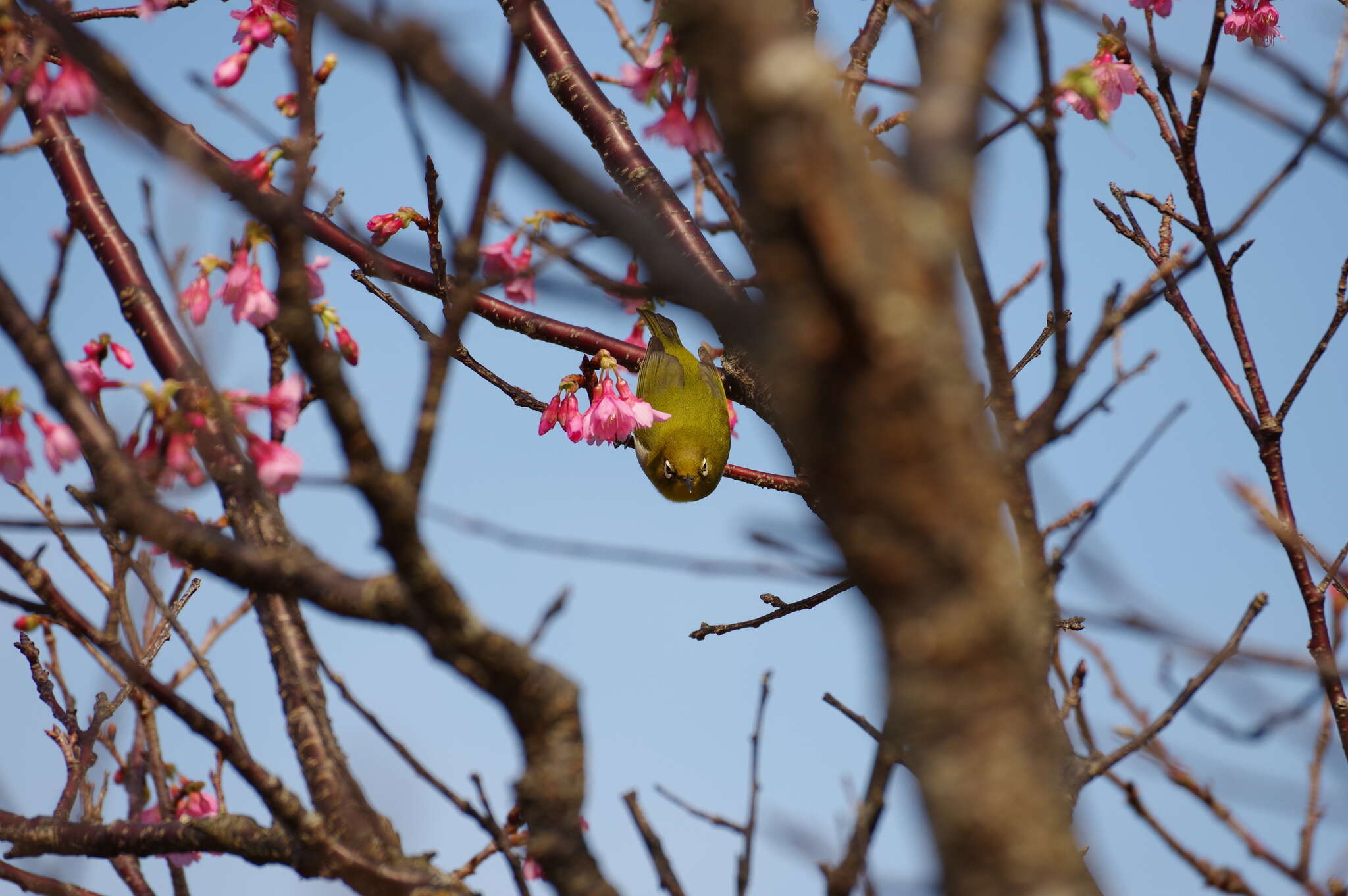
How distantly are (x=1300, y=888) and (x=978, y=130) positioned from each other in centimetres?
186

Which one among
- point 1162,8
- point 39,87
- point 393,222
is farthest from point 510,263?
point 1162,8

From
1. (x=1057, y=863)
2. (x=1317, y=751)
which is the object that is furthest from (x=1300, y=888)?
(x=1057, y=863)

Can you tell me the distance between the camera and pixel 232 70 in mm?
3424

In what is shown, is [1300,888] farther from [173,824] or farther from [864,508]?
[173,824]

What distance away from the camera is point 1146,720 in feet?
11.1

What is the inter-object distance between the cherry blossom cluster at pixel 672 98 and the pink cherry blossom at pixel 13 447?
7.23ft

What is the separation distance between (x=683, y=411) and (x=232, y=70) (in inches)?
180

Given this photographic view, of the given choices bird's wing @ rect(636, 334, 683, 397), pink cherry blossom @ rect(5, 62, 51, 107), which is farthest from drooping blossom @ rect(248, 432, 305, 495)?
bird's wing @ rect(636, 334, 683, 397)

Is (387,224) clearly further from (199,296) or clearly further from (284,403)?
(284,403)

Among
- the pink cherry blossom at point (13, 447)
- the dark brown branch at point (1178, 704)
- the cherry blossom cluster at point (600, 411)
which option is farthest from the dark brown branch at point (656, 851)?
the cherry blossom cluster at point (600, 411)

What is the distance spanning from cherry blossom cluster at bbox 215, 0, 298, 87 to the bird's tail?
13.6ft

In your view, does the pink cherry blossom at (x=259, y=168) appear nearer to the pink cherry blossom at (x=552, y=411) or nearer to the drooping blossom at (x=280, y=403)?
A: the drooping blossom at (x=280, y=403)

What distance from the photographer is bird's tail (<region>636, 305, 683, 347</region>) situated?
766 centimetres

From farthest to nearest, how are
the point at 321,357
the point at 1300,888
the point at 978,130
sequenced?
the point at 1300,888
the point at 321,357
the point at 978,130
